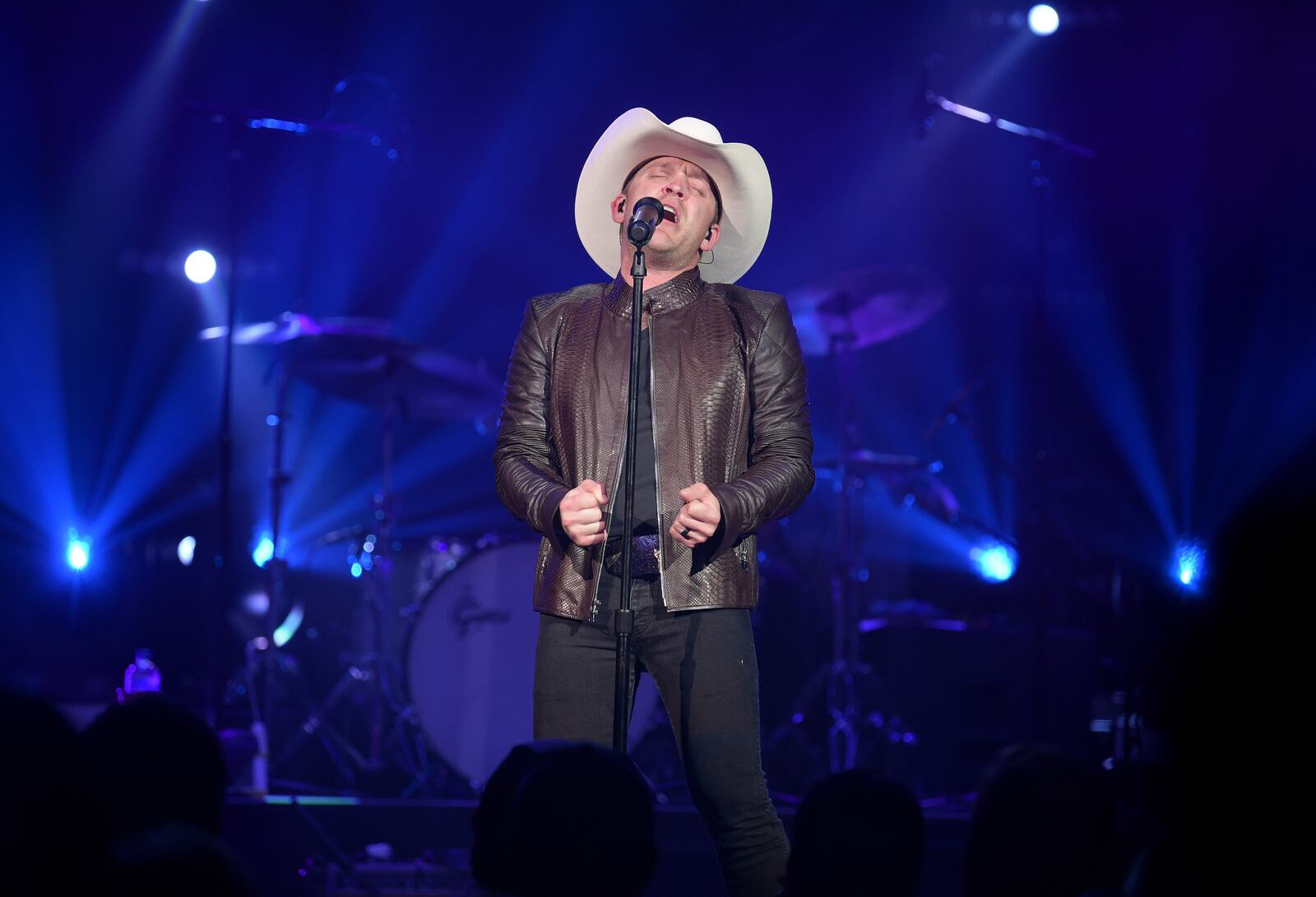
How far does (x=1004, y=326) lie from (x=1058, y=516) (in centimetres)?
153

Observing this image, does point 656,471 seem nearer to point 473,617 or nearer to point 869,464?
point 473,617

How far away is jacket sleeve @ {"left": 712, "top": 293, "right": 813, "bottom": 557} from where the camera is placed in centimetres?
315

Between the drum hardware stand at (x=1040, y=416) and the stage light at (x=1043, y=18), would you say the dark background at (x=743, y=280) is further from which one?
the stage light at (x=1043, y=18)

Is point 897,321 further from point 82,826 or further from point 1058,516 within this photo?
point 82,826

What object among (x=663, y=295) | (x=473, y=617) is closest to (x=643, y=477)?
(x=663, y=295)

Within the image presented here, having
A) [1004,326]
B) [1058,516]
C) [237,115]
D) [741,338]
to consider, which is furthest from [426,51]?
[741,338]

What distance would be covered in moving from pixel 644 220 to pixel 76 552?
7054mm

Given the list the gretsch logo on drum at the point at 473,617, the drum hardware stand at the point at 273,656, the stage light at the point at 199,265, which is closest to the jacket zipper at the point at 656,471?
the gretsch logo on drum at the point at 473,617

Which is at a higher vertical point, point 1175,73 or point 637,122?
point 1175,73

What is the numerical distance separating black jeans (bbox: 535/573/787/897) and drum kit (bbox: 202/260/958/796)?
11.5ft

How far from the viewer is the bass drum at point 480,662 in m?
6.68

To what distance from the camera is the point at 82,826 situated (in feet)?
5.59

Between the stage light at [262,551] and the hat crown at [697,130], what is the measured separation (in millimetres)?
5238

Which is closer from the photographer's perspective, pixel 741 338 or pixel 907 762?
pixel 741 338
